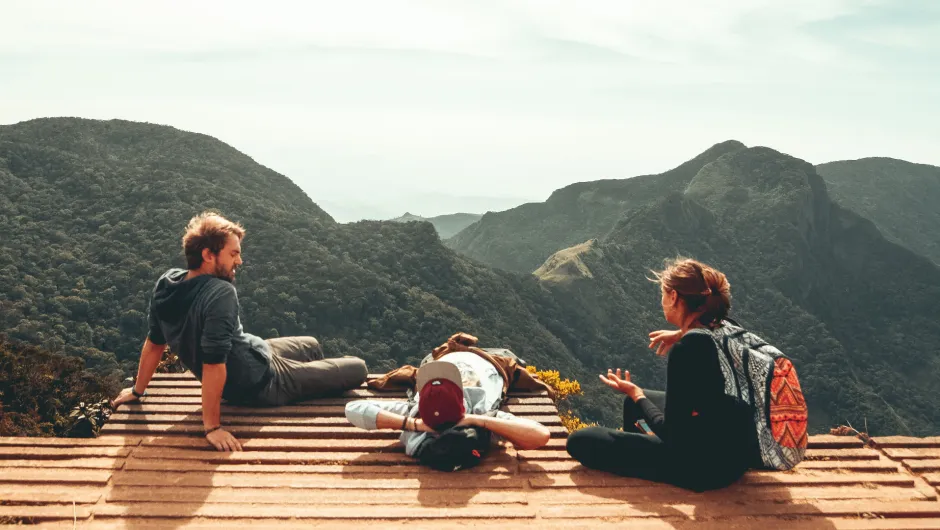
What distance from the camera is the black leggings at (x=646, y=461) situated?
320 centimetres

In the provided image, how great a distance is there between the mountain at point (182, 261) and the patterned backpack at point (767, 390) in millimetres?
26510

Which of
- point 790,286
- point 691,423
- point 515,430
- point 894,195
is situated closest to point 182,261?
point 515,430

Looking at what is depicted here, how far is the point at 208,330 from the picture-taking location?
12.5 feet

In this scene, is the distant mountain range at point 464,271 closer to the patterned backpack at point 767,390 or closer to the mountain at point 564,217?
the mountain at point 564,217

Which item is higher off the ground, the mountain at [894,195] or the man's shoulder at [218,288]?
the mountain at [894,195]

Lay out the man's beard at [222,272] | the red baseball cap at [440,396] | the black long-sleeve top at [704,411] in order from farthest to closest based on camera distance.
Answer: the man's beard at [222,272] < the red baseball cap at [440,396] < the black long-sleeve top at [704,411]

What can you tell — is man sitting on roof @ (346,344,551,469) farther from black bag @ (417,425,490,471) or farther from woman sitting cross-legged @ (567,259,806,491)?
woman sitting cross-legged @ (567,259,806,491)

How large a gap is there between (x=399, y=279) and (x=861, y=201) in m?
110

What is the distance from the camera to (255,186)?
55406 millimetres

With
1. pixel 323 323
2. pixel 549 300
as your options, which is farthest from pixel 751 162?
pixel 323 323

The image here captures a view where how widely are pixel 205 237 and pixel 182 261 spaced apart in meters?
36.1

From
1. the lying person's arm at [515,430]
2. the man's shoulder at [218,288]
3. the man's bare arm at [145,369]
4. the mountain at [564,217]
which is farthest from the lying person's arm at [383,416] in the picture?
the mountain at [564,217]

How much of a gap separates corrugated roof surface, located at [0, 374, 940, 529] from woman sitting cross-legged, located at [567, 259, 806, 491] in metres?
0.11

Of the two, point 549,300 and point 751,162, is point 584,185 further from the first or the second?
point 549,300
